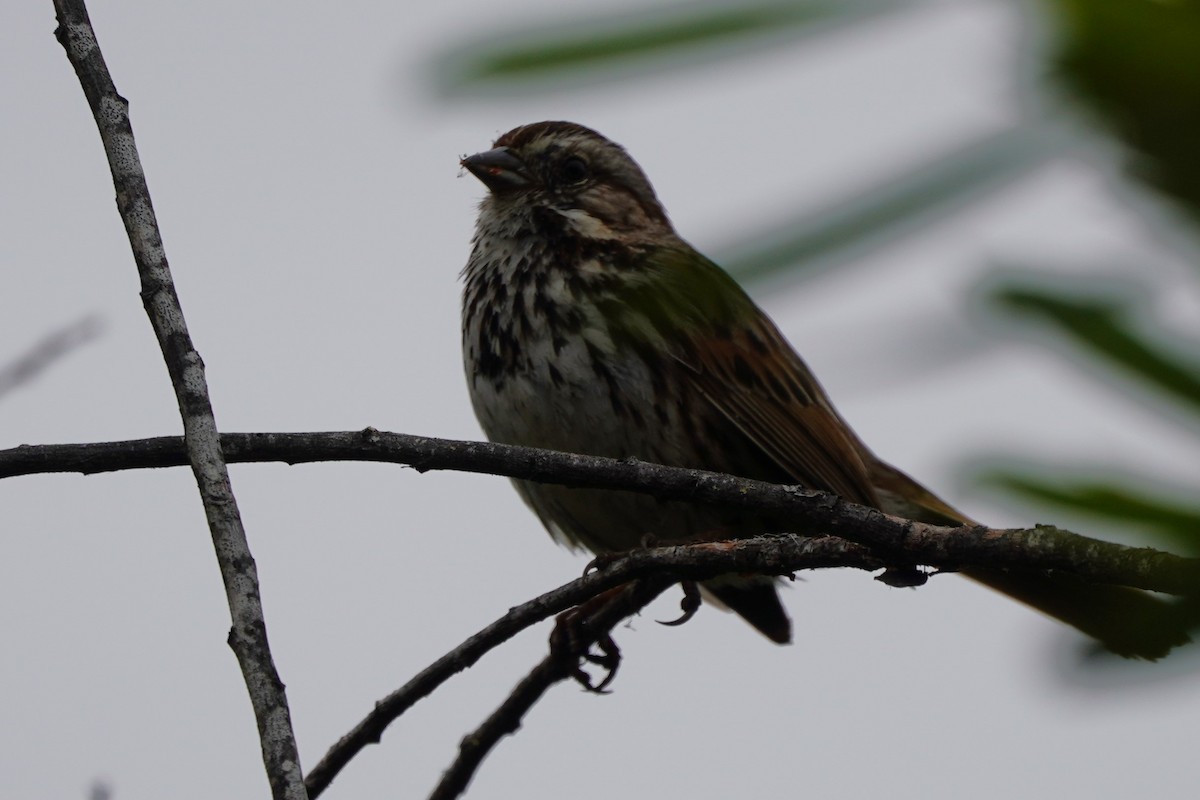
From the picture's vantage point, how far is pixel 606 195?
4648 millimetres

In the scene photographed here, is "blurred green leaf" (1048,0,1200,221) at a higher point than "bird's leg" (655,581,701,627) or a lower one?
lower

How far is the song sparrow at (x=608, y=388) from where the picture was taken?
379 centimetres

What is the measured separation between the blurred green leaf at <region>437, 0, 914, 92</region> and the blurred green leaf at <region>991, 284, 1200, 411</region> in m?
0.08

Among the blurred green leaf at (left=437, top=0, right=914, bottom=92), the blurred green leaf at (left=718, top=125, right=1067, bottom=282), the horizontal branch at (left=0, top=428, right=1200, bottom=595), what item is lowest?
the blurred green leaf at (left=718, top=125, right=1067, bottom=282)

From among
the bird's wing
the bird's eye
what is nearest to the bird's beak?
the bird's eye

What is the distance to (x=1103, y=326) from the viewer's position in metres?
0.34

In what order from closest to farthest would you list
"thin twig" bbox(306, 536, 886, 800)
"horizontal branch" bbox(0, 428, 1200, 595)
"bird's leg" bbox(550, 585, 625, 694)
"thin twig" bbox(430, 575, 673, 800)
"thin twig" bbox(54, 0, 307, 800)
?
"thin twig" bbox(54, 0, 307, 800), "horizontal branch" bbox(0, 428, 1200, 595), "thin twig" bbox(306, 536, 886, 800), "thin twig" bbox(430, 575, 673, 800), "bird's leg" bbox(550, 585, 625, 694)

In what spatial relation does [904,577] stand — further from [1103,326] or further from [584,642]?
[1103,326]

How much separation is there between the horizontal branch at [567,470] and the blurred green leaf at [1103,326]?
1.71 metres

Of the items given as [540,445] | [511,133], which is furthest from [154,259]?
[511,133]

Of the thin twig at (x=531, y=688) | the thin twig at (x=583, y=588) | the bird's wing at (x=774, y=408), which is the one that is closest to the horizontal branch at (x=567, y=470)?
the thin twig at (x=583, y=588)

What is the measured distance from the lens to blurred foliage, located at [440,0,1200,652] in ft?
1.04

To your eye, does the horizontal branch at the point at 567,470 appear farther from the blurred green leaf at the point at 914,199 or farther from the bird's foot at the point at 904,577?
the blurred green leaf at the point at 914,199

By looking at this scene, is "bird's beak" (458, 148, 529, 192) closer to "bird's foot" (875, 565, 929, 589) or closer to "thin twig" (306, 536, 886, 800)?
"thin twig" (306, 536, 886, 800)
